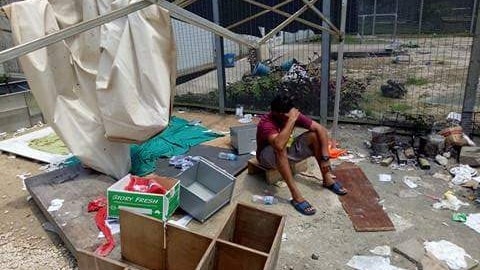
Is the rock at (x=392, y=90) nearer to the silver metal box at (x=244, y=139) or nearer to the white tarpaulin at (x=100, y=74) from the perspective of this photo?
the silver metal box at (x=244, y=139)

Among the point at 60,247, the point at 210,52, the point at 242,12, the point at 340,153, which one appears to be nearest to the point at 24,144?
the point at 60,247

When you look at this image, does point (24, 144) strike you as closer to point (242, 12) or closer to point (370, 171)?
point (242, 12)

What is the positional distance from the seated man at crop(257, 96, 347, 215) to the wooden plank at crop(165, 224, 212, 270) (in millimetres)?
1383

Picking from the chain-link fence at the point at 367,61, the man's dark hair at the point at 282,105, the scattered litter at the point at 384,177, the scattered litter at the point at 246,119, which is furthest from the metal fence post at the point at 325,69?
the man's dark hair at the point at 282,105

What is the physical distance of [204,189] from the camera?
3885 mm

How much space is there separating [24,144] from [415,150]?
17.7 ft

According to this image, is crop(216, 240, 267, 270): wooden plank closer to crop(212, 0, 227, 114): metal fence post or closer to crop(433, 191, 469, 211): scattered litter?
crop(433, 191, 469, 211): scattered litter

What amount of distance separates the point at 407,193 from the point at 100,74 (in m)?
3.24

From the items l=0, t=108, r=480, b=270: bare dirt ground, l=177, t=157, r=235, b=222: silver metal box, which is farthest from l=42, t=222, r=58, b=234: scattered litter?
l=177, t=157, r=235, b=222: silver metal box

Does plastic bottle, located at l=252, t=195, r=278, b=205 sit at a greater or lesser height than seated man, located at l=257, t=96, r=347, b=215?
lesser

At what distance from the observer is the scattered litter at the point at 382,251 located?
9.51 feet

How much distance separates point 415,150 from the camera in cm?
457

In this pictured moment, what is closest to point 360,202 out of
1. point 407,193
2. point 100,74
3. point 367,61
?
point 407,193

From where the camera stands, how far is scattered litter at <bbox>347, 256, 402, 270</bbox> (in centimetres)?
277
